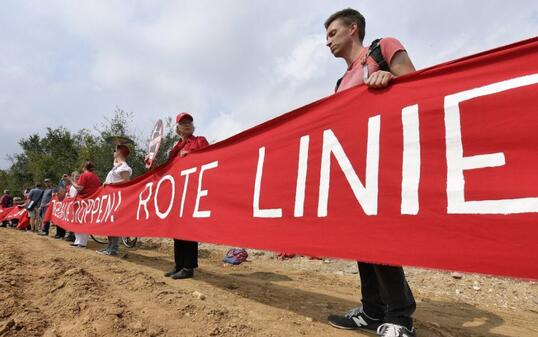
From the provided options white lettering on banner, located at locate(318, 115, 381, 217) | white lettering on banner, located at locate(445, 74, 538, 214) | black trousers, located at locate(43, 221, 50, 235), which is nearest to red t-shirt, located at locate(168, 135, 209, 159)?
white lettering on banner, located at locate(318, 115, 381, 217)

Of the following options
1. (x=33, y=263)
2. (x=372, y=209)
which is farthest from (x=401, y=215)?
(x=33, y=263)

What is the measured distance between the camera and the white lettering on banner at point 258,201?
2.75m

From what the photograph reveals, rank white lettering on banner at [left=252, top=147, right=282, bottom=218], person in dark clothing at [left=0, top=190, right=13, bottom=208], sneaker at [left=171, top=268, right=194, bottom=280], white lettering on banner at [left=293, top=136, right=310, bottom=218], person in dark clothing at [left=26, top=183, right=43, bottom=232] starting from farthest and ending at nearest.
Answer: person in dark clothing at [left=0, top=190, right=13, bottom=208] → person in dark clothing at [left=26, top=183, right=43, bottom=232] → sneaker at [left=171, top=268, right=194, bottom=280] → white lettering on banner at [left=252, top=147, right=282, bottom=218] → white lettering on banner at [left=293, top=136, right=310, bottom=218]

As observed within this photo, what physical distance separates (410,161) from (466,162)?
285 millimetres

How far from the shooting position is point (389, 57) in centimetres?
236

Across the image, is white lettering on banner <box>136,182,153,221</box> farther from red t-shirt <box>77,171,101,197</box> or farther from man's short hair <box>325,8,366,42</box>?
man's short hair <box>325,8,366,42</box>

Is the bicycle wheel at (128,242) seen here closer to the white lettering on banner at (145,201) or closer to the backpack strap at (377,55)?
the white lettering on banner at (145,201)

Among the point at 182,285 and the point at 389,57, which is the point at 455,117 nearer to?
the point at 389,57

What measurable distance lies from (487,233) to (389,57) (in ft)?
3.87

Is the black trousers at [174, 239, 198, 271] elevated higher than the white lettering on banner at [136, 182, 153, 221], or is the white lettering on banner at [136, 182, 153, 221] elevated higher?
the white lettering on banner at [136, 182, 153, 221]

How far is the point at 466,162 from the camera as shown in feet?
5.98

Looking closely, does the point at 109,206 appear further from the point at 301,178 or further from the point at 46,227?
the point at 46,227

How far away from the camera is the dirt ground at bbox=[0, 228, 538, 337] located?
7.91 feet

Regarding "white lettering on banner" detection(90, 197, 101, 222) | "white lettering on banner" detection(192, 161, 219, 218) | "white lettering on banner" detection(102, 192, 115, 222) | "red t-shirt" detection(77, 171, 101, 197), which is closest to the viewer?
"white lettering on banner" detection(192, 161, 219, 218)
